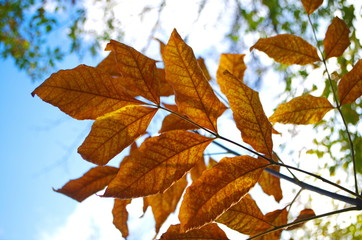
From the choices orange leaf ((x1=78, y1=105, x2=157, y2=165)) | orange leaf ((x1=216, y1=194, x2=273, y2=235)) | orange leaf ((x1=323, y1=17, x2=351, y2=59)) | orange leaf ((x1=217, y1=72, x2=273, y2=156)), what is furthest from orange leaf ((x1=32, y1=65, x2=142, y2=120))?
orange leaf ((x1=323, y1=17, x2=351, y2=59))

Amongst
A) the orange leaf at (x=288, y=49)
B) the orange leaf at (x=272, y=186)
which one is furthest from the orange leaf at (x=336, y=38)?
the orange leaf at (x=272, y=186)

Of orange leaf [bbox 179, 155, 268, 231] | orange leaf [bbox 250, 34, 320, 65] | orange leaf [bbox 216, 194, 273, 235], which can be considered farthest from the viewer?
orange leaf [bbox 250, 34, 320, 65]

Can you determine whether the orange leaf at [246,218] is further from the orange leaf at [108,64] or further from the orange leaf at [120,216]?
the orange leaf at [108,64]

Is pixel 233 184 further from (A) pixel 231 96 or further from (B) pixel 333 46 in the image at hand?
(B) pixel 333 46

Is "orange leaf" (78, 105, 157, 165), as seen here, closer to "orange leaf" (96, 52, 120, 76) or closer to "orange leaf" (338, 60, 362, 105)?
"orange leaf" (96, 52, 120, 76)

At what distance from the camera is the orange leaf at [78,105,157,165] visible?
0.50 m

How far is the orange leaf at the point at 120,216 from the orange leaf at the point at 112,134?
0.27 meters

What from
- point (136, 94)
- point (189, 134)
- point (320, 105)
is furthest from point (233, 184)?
point (320, 105)

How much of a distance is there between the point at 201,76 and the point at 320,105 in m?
0.34

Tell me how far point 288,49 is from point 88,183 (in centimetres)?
53

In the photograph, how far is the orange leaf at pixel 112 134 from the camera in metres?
0.50

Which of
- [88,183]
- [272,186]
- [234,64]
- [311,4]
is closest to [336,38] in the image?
[311,4]

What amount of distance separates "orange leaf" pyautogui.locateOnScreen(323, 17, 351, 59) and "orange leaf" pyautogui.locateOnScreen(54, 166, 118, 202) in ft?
1.88

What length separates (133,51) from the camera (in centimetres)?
51
